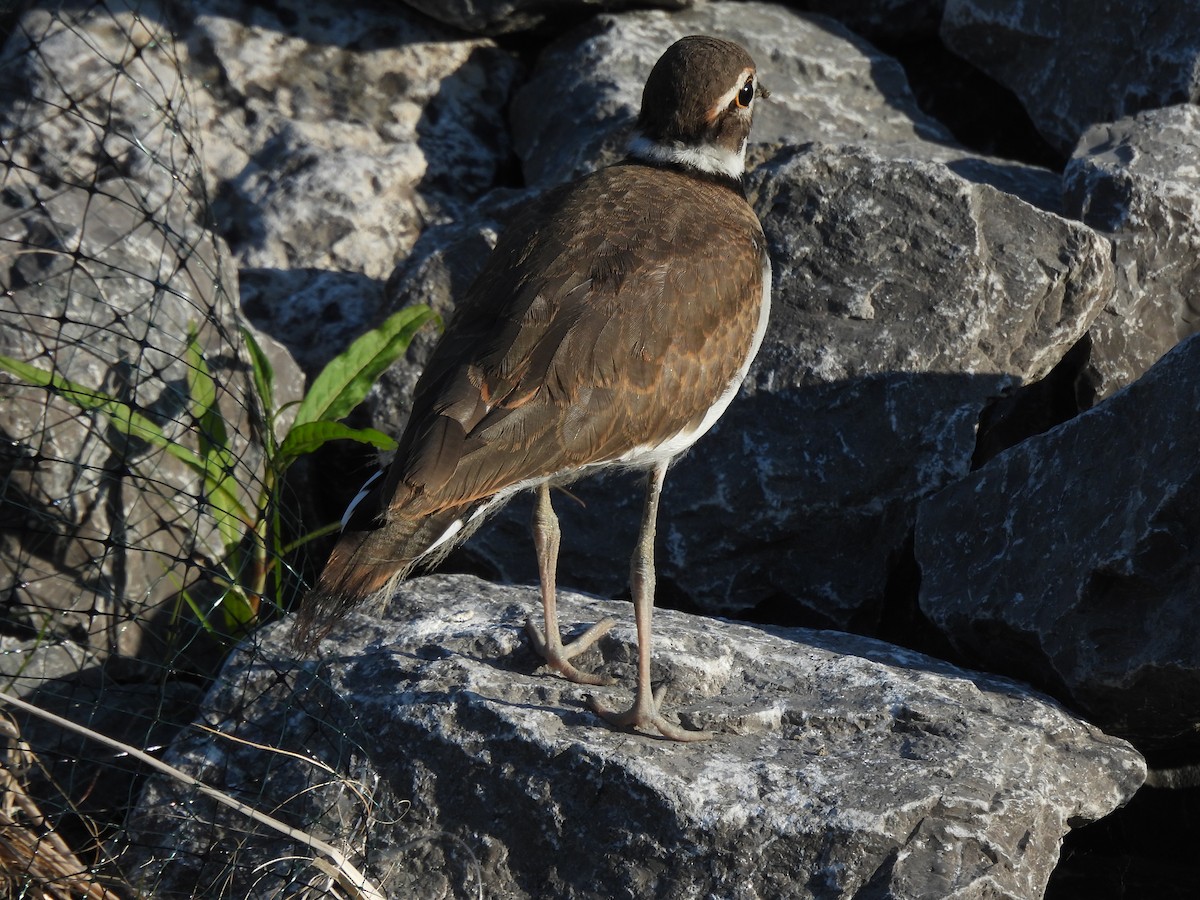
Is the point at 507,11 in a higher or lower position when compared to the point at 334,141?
higher

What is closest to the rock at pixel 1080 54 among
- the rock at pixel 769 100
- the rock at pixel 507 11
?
the rock at pixel 769 100

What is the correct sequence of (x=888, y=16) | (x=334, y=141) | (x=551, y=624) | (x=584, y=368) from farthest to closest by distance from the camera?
(x=888, y=16), (x=334, y=141), (x=551, y=624), (x=584, y=368)

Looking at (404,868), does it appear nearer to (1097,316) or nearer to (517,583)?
(517,583)

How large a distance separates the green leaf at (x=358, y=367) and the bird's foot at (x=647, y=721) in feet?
6.77

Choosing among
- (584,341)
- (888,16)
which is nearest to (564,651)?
(584,341)

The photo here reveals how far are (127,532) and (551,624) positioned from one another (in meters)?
1.99

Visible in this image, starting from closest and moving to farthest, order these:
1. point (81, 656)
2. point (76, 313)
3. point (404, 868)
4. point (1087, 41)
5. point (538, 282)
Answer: point (404, 868)
point (538, 282)
point (81, 656)
point (76, 313)
point (1087, 41)

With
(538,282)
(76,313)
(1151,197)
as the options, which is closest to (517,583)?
(538,282)

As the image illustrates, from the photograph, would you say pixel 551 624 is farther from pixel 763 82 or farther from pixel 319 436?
pixel 763 82

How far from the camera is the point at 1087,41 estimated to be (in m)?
7.05

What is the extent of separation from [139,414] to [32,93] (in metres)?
2.70

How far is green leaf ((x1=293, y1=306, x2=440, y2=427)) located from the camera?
589 centimetres

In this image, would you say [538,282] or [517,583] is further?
[517,583]

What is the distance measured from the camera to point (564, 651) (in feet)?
15.9
